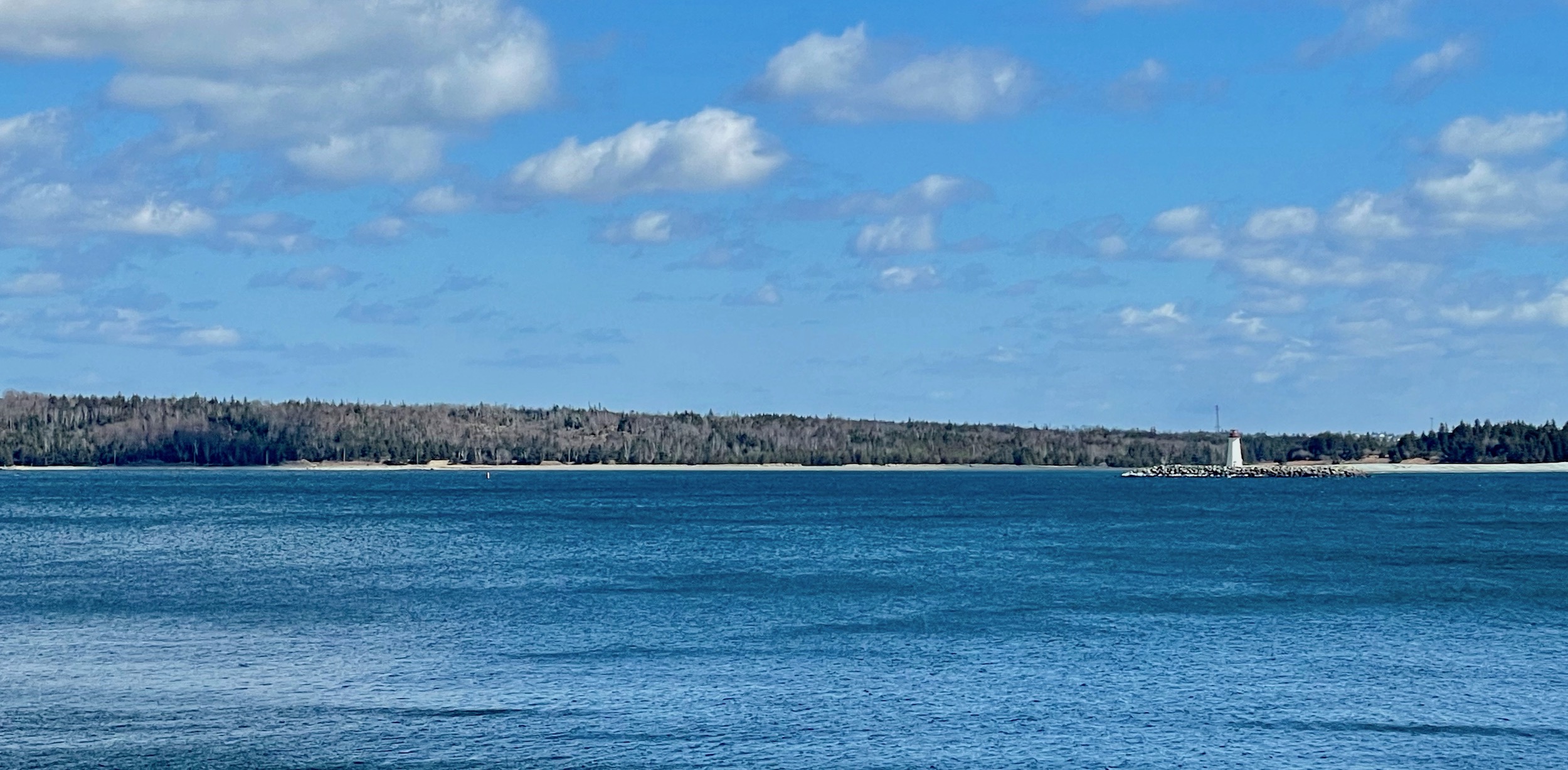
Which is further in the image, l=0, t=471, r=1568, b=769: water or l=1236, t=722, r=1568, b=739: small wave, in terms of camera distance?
l=1236, t=722, r=1568, b=739: small wave

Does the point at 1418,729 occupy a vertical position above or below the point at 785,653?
below

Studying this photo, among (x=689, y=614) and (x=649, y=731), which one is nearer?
(x=649, y=731)

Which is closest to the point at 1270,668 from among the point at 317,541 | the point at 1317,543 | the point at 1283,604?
the point at 1283,604

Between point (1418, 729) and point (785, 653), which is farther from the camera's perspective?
point (785, 653)

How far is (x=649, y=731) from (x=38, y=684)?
14482 mm

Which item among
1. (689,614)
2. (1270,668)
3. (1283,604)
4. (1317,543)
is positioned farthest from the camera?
(1317,543)

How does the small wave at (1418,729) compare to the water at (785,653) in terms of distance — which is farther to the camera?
the small wave at (1418,729)

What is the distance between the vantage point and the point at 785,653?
42875 millimetres

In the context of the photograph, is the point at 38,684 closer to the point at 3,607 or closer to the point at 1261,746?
the point at 3,607

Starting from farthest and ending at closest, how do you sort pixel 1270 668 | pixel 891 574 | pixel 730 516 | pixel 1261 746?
pixel 730 516 < pixel 891 574 < pixel 1270 668 < pixel 1261 746

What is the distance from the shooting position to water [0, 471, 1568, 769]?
30953 mm

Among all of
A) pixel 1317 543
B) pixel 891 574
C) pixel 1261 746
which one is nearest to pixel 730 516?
pixel 1317 543

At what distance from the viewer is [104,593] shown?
58031 mm

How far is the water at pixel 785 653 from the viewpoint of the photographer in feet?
102
